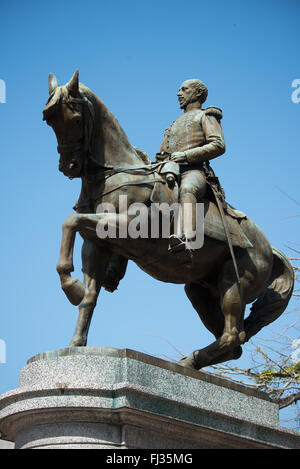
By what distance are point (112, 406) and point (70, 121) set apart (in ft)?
10.1

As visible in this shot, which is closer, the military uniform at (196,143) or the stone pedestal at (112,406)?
the stone pedestal at (112,406)

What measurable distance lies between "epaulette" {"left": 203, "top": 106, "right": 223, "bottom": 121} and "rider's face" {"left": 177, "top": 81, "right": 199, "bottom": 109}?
319mm

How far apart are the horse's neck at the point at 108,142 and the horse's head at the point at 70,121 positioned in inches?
7.1

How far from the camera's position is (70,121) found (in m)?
8.18

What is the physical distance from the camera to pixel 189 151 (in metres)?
9.05

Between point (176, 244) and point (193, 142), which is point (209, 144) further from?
point (176, 244)

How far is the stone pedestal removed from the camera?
6.95m

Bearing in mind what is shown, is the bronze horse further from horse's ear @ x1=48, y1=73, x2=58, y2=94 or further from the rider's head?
the rider's head

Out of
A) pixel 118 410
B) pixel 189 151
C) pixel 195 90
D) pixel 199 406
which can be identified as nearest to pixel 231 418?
pixel 199 406

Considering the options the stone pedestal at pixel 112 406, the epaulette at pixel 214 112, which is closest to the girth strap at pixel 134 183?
the epaulette at pixel 214 112

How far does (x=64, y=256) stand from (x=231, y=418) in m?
2.44

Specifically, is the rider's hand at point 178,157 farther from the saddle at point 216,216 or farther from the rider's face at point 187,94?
the rider's face at point 187,94

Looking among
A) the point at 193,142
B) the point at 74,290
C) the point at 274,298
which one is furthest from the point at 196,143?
the point at 74,290

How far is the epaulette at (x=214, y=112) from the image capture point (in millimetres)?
9453
